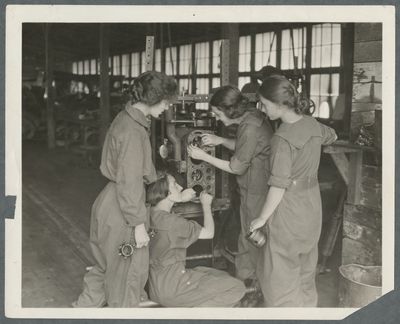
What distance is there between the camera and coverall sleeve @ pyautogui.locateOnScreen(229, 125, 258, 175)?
3092 mm

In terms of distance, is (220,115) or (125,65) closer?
(220,115)

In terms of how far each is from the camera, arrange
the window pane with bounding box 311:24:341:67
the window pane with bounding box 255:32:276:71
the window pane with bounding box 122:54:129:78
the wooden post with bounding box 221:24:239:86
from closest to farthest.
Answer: the wooden post with bounding box 221:24:239:86, the window pane with bounding box 311:24:341:67, the window pane with bounding box 255:32:276:71, the window pane with bounding box 122:54:129:78

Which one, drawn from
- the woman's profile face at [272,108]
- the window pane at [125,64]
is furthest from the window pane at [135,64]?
the woman's profile face at [272,108]

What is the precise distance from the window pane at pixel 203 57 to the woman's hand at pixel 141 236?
27.4 feet

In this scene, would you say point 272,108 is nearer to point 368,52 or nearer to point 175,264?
point 368,52

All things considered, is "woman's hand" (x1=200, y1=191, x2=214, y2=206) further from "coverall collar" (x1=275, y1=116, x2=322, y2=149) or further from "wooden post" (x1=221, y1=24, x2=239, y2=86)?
"wooden post" (x1=221, y1=24, x2=239, y2=86)

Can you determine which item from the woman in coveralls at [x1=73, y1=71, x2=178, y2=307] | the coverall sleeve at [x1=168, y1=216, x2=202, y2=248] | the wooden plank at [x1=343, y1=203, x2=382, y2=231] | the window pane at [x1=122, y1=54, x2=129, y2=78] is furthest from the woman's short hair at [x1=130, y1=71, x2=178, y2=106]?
the window pane at [x1=122, y1=54, x2=129, y2=78]

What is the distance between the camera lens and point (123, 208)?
266 cm

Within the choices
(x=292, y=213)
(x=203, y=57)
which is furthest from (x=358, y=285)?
(x=203, y=57)

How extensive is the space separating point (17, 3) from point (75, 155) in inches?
301

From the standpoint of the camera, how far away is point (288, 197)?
2.75 meters

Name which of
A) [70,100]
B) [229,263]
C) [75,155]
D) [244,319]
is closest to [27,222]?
[229,263]

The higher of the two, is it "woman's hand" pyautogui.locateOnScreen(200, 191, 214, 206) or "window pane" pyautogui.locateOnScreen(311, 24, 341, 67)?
"window pane" pyautogui.locateOnScreen(311, 24, 341, 67)

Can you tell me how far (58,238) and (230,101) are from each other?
246 centimetres
